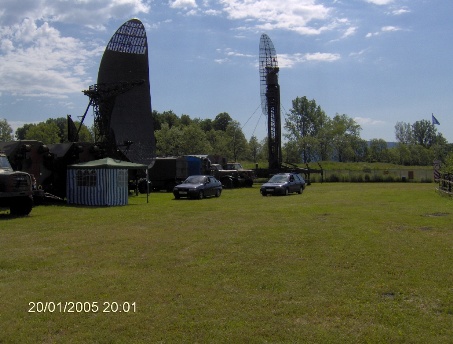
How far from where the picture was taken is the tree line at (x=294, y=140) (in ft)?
286

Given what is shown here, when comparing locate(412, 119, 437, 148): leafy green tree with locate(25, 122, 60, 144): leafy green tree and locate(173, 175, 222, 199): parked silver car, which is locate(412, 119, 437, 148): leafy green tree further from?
locate(173, 175, 222, 199): parked silver car

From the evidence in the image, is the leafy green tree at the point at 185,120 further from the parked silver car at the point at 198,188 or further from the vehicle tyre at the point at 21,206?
the vehicle tyre at the point at 21,206

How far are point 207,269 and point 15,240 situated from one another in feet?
20.0

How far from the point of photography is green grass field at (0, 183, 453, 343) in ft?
17.4

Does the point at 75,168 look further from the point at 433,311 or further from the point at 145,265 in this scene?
the point at 433,311

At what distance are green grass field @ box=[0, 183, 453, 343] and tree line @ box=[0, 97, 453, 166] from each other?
74.1 metres

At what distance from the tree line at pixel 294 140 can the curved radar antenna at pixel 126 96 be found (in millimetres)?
49459

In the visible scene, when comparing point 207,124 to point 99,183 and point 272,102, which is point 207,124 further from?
point 99,183

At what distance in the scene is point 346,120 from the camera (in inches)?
3989

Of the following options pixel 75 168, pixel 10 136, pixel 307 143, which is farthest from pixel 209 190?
pixel 10 136

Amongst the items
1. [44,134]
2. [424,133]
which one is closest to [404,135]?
[424,133]

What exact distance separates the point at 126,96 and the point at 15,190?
18.6m

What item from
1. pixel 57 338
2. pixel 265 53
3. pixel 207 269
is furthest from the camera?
pixel 265 53

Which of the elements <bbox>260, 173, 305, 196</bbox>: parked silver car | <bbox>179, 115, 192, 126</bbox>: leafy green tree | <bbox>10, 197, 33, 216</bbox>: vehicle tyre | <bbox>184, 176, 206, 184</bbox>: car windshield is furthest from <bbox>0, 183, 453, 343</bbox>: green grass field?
<bbox>179, 115, 192, 126</bbox>: leafy green tree
